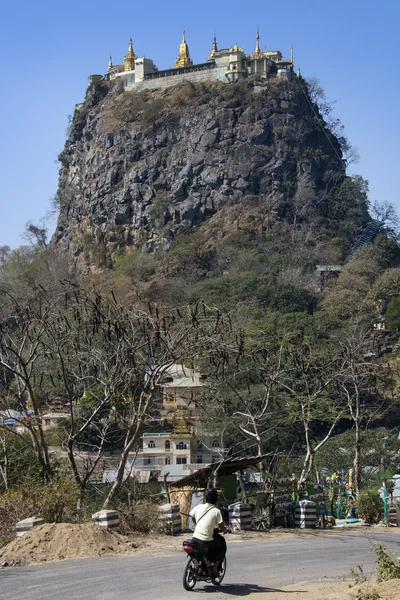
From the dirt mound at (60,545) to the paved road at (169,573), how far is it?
42 cm

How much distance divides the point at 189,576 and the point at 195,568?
123 mm

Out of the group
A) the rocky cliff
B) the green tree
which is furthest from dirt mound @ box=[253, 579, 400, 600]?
the rocky cliff

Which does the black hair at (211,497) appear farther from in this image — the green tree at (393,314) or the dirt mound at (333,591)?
the green tree at (393,314)

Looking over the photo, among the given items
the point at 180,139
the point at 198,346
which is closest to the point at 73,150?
the point at 180,139

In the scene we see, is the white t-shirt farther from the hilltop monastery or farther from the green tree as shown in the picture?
the hilltop monastery

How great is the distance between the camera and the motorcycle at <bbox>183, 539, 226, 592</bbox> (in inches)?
460

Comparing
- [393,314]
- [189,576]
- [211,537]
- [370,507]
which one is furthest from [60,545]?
[393,314]

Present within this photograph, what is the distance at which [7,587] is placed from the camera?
491 inches

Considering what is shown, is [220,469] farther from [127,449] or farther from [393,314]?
[393,314]

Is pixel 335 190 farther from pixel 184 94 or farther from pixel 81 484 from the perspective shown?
pixel 81 484

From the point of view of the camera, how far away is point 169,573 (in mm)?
13250

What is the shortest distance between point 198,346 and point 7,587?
8.31 m

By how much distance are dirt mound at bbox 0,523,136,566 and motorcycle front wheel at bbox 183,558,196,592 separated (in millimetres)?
3344

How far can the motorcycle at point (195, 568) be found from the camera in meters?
11.7
